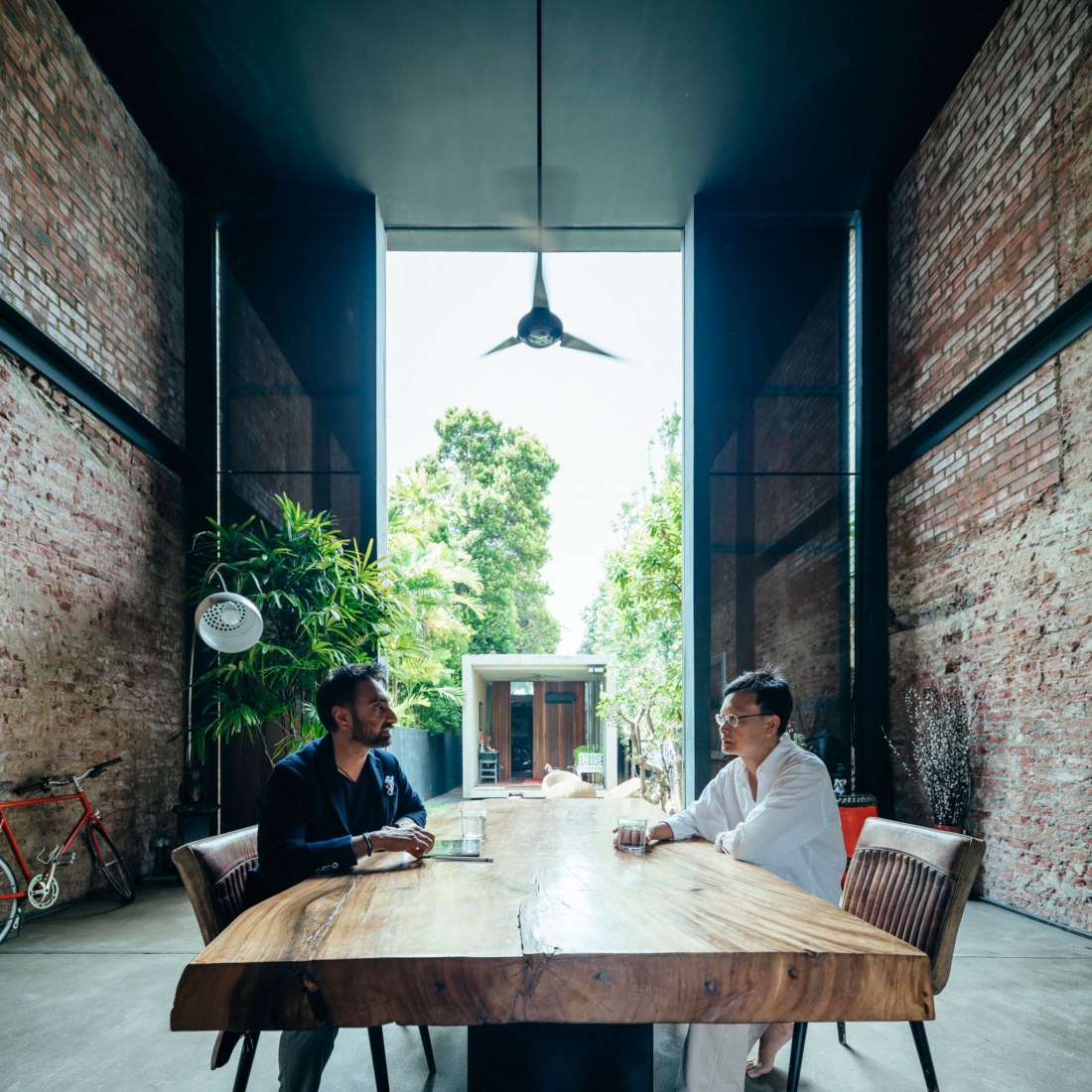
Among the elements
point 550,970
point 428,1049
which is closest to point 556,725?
point 428,1049

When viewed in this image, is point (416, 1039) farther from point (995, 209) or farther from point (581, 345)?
point (995, 209)

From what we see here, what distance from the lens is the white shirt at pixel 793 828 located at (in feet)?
7.34

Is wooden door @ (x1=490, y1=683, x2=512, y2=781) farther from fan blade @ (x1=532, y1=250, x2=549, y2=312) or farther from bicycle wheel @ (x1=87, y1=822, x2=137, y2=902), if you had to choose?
fan blade @ (x1=532, y1=250, x2=549, y2=312)

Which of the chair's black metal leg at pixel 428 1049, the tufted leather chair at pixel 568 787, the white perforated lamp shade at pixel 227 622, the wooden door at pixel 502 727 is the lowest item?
the wooden door at pixel 502 727

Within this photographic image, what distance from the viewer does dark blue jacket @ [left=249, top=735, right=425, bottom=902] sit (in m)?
1.96

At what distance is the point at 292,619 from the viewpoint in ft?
18.3

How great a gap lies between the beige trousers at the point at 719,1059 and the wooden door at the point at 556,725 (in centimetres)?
1718

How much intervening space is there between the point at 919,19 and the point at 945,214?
1197 millimetres

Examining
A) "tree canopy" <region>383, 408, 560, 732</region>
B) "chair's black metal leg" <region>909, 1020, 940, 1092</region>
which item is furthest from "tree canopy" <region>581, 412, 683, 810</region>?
"chair's black metal leg" <region>909, 1020, 940, 1092</region>

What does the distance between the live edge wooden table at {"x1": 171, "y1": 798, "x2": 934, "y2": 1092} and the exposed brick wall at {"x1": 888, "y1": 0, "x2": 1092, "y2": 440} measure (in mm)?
3921

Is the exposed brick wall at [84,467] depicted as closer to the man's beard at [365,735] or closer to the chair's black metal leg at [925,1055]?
the man's beard at [365,735]

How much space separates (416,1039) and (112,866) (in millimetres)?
2909

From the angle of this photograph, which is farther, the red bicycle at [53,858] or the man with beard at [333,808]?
the red bicycle at [53,858]

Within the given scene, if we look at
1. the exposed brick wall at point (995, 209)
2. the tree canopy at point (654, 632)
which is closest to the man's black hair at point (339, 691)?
the exposed brick wall at point (995, 209)
